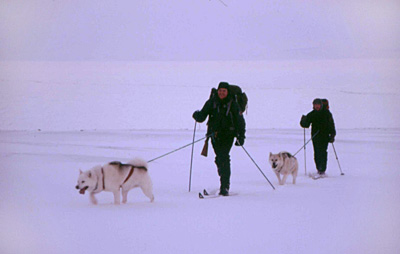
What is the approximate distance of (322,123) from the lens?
939 cm

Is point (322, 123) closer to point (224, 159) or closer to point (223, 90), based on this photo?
point (224, 159)

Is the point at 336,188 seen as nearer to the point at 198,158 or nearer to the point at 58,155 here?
the point at 198,158

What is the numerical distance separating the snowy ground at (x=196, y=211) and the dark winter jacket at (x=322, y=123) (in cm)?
77

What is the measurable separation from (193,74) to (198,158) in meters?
19.5

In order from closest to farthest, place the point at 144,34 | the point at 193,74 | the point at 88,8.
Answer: the point at 88,8 < the point at 144,34 < the point at 193,74

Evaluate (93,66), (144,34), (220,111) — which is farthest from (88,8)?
(220,111)

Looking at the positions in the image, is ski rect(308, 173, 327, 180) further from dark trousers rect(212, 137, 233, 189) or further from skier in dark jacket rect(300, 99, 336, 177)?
dark trousers rect(212, 137, 233, 189)

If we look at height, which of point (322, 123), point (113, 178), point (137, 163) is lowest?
point (113, 178)

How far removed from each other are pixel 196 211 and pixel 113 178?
1024 millimetres

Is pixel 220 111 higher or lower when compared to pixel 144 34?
lower

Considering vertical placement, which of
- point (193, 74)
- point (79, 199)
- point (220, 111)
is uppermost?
point (193, 74)

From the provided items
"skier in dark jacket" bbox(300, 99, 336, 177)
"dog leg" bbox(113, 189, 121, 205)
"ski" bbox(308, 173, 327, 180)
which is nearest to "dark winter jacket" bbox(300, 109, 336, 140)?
"skier in dark jacket" bbox(300, 99, 336, 177)

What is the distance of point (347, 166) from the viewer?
1026cm

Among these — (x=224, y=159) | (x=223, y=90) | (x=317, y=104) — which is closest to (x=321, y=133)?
(x=317, y=104)
